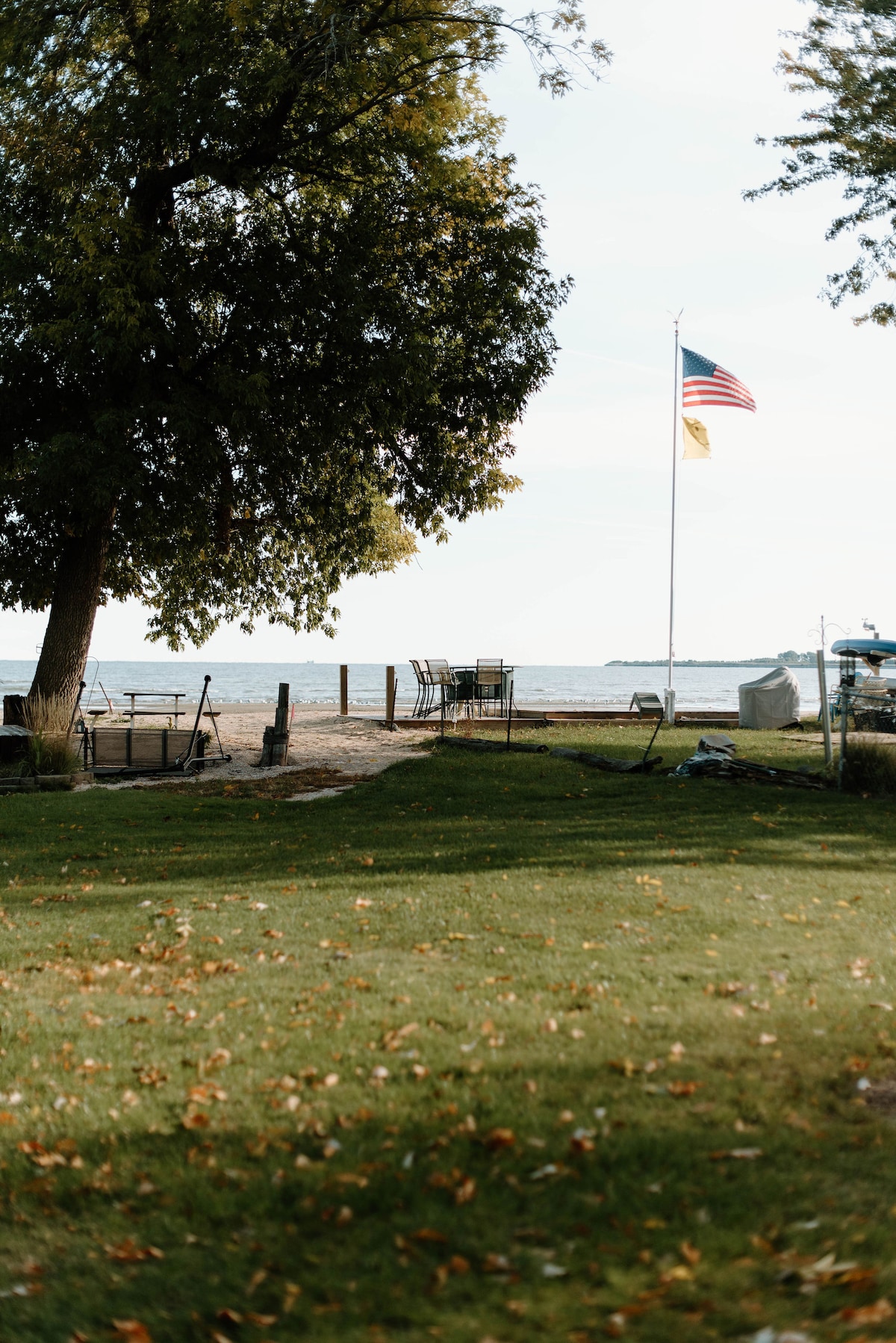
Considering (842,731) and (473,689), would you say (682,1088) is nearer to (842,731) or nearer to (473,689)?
(842,731)

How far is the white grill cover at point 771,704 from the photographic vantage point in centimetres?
2309

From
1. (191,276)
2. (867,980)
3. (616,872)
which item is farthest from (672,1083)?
(191,276)

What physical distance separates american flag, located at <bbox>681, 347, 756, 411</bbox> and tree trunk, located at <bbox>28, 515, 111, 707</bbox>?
13385mm

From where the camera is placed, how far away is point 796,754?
17031mm

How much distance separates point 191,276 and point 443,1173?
47.5 ft

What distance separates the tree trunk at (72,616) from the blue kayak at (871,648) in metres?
15.1

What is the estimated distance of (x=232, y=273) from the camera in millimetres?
15742

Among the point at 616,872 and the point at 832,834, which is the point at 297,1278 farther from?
the point at 832,834

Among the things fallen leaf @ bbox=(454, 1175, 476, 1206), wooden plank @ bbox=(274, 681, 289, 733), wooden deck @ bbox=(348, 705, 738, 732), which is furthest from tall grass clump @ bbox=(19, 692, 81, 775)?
fallen leaf @ bbox=(454, 1175, 476, 1206)

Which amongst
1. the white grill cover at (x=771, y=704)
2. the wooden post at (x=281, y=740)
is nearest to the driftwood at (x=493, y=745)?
the wooden post at (x=281, y=740)

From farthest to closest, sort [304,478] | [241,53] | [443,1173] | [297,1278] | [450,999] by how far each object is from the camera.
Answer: [304,478] → [241,53] → [450,999] → [443,1173] → [297,1278]

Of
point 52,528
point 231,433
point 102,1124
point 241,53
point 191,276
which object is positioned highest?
point 241,53

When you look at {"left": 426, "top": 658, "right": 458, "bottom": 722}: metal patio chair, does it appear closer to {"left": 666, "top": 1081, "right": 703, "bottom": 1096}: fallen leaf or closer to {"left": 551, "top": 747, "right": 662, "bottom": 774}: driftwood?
{"left": 551, "top": 747, "right": 662, "bottom": 774}: driftwood

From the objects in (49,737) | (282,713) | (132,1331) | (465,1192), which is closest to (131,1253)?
(132,1331)
